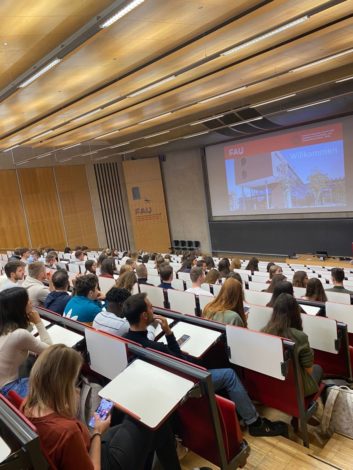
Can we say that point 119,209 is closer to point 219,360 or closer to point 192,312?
point 192,312

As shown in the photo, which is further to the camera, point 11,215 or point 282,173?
point 11,215

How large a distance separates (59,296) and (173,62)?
5943 millimetres

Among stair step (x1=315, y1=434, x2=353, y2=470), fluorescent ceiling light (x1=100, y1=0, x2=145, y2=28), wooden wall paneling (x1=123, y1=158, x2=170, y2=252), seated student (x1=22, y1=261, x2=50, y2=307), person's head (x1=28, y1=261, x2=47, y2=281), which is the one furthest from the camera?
wooden wall paneling (x1=123, y1=158, x2=170, y2=252)

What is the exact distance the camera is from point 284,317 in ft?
8.87

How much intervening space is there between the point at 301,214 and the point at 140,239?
761cm

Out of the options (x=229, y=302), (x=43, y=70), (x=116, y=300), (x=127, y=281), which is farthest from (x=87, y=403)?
(x=43, y=70)

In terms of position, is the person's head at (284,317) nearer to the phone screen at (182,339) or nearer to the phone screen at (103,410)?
the phone screen at (182,339)

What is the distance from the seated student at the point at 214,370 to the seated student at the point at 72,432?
549mm

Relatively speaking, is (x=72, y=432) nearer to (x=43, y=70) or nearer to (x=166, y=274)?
(x=166, y=274)

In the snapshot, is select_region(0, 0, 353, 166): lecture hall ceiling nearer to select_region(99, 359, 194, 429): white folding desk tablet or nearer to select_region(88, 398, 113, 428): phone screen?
select_region(99, 359, 194, 429): white folding desk tablet

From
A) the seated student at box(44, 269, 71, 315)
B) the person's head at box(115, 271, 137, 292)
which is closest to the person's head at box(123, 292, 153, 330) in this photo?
the seated student at box(44, 269, 71, 315)

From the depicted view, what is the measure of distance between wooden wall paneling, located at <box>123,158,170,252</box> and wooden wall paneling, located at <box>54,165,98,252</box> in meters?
2.02

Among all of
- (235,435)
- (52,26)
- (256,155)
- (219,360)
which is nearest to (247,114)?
(256,155)

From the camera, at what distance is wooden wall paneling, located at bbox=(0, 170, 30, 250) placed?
14.6 metres
